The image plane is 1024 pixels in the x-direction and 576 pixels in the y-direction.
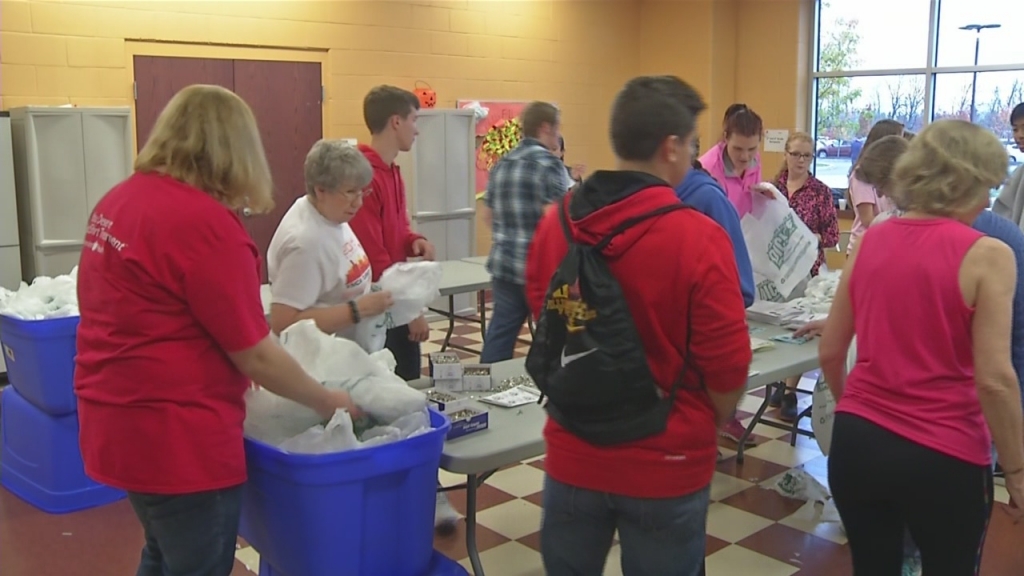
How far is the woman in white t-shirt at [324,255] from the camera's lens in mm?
2391

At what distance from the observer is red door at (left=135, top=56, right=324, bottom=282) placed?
590 cm

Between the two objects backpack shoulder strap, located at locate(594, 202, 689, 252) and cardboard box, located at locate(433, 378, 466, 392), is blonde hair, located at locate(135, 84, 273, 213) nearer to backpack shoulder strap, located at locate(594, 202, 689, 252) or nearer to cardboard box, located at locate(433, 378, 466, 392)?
backpack shoulder strap, located at locate(594, 202, 689, 252)

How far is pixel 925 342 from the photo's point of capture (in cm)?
168

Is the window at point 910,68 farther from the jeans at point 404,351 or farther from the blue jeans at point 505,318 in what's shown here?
the jeans at point 404,351

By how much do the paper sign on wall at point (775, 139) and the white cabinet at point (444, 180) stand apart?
2802mm

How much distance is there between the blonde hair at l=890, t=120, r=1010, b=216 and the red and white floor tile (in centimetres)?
155

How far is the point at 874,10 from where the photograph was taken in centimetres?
808

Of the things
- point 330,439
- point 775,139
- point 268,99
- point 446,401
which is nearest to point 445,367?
point 446,401

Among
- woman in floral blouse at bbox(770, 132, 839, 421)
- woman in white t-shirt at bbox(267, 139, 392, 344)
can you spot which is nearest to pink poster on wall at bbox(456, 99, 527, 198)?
woman in floral blouse at bbox(770, 132, 839, 421)

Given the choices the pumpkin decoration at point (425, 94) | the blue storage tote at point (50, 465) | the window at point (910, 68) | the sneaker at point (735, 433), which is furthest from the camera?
the window at point (910, 68)

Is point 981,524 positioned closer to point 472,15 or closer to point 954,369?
point 954,369

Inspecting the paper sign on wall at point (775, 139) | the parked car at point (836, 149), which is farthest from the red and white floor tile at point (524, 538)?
the parked car at point (836, 149)

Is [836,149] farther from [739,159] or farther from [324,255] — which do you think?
[324,255]

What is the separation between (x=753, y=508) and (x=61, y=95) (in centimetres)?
458
